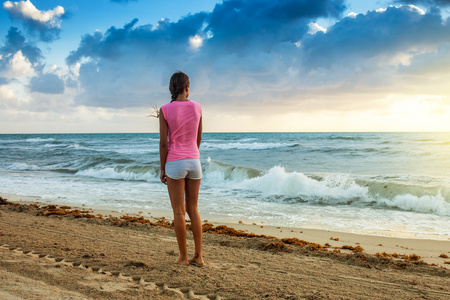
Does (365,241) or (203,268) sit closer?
(203,268)

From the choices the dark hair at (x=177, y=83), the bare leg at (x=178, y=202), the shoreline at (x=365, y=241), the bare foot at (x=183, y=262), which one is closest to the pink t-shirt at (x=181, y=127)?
the dark hair at (x=177, y=83)

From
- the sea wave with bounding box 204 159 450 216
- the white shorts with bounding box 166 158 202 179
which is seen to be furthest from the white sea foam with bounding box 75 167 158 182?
the white shorts with bounding box 166 158 202 179

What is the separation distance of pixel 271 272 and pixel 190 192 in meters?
1.26

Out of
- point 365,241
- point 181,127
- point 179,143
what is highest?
point 181,127

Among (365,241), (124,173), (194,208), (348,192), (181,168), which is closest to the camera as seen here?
(181,168)

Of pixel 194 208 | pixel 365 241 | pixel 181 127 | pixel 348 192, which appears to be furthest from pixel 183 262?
pixel 348 192

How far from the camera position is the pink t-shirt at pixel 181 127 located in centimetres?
336

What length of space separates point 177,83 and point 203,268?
2.00 metres

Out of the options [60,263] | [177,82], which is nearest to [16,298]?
[60,263]

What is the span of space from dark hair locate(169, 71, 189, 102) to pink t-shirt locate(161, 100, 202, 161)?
0.40ft

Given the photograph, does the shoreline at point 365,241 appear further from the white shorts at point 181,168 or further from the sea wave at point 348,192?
the sea wave at point 348,192

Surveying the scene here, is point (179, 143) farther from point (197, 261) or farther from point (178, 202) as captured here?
point (197, 261)

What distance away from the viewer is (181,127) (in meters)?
3.38

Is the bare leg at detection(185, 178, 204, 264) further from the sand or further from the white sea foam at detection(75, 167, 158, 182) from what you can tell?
the white sea foam at detection(75, 167, 158, 182)
